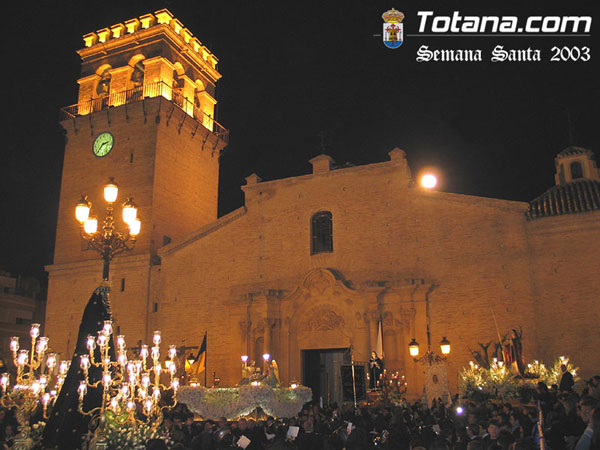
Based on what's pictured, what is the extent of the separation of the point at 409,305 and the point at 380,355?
2200mm

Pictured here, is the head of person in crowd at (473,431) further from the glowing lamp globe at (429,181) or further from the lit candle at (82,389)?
the glowing lamp globe at (429,181)

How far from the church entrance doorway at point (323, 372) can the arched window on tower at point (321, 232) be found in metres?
4.25

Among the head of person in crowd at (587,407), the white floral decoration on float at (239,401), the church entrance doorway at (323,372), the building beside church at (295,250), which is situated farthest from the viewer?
the church entrance doorway at (323,372)

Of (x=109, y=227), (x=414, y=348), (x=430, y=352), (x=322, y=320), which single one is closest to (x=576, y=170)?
(x=430, y=352)

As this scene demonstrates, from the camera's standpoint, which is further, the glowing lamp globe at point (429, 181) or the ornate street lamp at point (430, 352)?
the glowing lamp globe at point (429, 181)

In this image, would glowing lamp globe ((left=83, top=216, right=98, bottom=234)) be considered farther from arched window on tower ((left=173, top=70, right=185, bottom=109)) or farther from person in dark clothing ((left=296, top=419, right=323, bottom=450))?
arched window on tower ((left=173, top=70, right=185, bottom=109))

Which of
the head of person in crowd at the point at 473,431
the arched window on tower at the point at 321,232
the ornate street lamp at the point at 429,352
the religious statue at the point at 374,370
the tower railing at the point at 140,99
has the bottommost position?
the head of person in crowd at the point at 473,431

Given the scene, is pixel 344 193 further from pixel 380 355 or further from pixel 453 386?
pixel 453 386

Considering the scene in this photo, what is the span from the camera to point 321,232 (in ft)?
85.2

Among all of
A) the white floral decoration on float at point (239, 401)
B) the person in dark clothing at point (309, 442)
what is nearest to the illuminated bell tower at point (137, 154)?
the white floral decoration on float at point (239, 401)

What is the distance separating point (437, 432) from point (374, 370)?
10.5m

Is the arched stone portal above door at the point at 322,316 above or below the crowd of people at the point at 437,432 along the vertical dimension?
above

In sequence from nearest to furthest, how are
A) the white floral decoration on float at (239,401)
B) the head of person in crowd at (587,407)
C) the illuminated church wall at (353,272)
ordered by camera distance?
1. the head of person in crowd at (587,407)
2. the white floral decoration on float at (239,401)
3. the illuminated church wall at (353,272)

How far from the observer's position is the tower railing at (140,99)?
3025 centimetres
